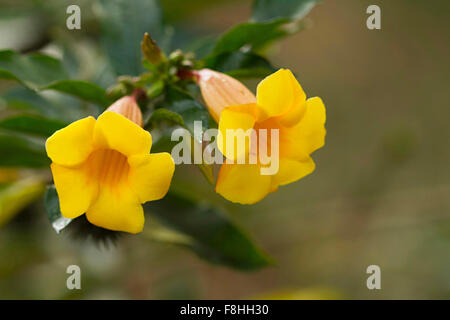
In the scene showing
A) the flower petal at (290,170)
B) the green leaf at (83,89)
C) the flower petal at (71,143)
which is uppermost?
the green leaf at (83,89)

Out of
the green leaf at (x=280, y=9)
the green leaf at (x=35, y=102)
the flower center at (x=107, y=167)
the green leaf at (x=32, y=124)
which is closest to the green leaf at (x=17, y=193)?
the green leaf at (x=35, y=102)

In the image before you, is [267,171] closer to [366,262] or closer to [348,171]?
[366,262]

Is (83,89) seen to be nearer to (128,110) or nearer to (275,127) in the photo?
(128,110)

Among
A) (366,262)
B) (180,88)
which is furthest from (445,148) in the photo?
(180,88)

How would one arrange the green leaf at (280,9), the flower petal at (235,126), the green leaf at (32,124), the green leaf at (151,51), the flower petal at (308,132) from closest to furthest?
the flower petal at (235,126) → the flower petal at (308,132) → the green leaf at (151,51) → the green leaf at (32,124) → the green leaf at (280,9)

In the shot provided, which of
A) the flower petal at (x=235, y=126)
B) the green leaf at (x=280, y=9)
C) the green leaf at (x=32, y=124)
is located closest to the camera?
the flower petal at (x=235, y=126)

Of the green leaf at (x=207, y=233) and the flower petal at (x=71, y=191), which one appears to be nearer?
the flower petal at (x=71, y=191)

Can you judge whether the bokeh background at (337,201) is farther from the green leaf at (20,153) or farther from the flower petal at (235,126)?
the flower petal at (235,126)

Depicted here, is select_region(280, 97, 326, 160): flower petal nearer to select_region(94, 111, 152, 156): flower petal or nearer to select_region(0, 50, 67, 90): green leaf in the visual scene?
select_region(94, 111, 152, 156): flower petal

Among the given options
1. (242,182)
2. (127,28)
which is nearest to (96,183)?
(242,182)
